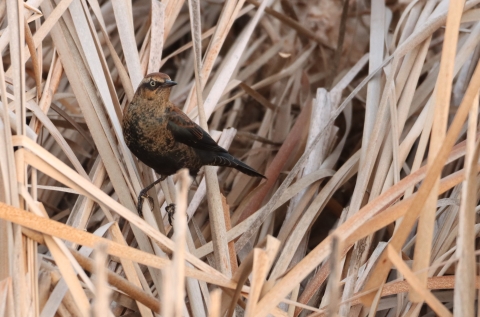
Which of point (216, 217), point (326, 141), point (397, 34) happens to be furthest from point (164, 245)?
point (397, 34)

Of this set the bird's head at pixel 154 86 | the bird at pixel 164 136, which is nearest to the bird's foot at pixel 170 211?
the bird at pixel 164 136

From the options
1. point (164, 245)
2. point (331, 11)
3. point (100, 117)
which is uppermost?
point (331, 11)

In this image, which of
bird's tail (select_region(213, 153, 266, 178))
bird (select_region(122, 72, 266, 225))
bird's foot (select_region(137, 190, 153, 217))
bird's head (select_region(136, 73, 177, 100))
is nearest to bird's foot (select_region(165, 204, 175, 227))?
bird (select_region(122, 72, 266, 225))

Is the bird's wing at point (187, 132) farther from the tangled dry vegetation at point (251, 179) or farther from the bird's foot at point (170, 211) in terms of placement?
the bird's foot at point (170, 211)

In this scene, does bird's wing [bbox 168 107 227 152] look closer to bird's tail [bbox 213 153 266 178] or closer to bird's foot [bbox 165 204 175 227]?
bird's tail [bbox 213 153 266 178]

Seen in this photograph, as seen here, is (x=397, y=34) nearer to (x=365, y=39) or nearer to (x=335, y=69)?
(x=335, y=69)

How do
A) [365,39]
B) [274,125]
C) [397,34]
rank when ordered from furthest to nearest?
[365,39] → [274,125] → [397,34]

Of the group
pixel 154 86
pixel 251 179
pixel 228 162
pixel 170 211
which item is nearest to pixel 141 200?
pixel 170 211
